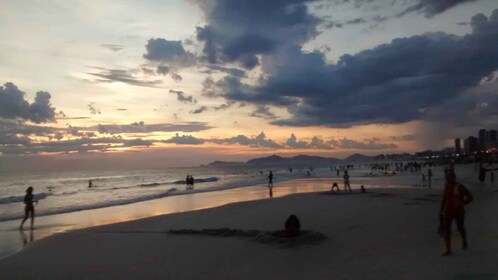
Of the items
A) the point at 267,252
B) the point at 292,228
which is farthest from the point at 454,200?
the point at 267,252

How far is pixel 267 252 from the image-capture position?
34.6 feet

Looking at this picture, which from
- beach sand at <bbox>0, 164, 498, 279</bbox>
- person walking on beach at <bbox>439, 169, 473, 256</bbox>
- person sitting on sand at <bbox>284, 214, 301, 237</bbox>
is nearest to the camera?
beach sand at <bbox>0, 164, 498, 279</bbox>

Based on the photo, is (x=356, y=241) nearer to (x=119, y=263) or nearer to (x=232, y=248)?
(x=232, y=248)

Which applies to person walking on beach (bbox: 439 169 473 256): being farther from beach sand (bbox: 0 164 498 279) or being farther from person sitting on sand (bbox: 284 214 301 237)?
person sitting on sand (bbox: 284 214 301 237)

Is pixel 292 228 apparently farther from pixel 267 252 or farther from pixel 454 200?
pixel 454 200

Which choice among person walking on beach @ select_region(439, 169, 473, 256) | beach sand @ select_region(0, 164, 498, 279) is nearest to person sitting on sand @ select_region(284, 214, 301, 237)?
beach sand @ select_region(0, 164, 498, 279)

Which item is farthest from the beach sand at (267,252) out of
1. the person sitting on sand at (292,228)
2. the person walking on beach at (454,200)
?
the person walking on beach at (454,200)

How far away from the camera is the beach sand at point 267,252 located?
853 centimetres

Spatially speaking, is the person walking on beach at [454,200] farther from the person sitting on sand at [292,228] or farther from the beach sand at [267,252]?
the person sitting on sand at [292,228]

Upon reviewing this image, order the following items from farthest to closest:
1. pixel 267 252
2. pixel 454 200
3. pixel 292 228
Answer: pixel 292 228, pixel 267 252, pixel 454 200

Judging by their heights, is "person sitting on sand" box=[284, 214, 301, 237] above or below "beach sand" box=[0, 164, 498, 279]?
above

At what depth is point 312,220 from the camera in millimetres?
16312

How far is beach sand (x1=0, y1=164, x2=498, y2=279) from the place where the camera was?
853 centimetres

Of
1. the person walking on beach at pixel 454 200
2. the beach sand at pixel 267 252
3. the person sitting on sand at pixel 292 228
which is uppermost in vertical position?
the person walking on beach at pixel 454 200
